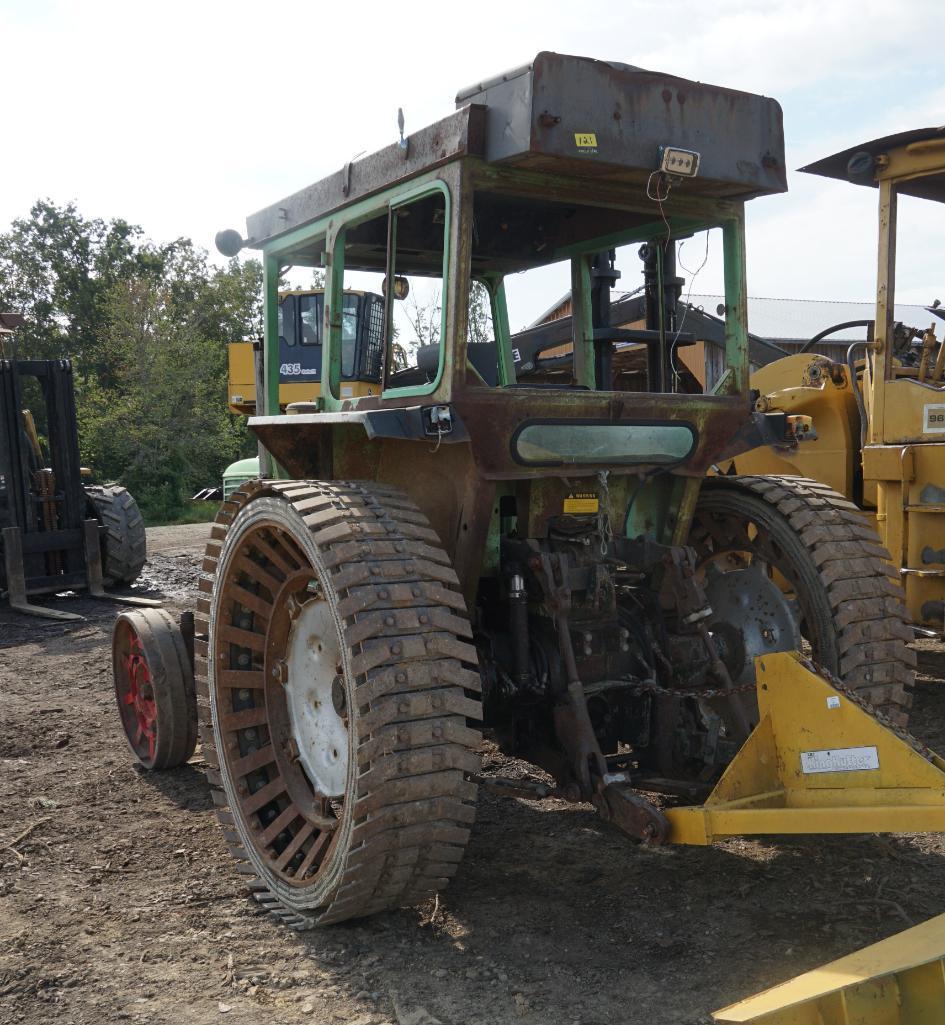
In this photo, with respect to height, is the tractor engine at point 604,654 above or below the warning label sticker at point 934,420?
below

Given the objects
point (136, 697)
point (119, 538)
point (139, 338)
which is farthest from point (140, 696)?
point (139, 338)

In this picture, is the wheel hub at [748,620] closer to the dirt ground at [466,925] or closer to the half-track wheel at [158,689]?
the dirt ground at [466,925]

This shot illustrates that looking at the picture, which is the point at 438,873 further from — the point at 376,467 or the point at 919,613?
the point at 919,613

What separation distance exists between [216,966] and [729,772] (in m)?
1.56

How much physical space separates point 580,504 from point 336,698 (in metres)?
1.06

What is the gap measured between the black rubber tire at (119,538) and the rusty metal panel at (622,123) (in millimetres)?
8434

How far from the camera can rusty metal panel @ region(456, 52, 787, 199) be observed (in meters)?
3.04

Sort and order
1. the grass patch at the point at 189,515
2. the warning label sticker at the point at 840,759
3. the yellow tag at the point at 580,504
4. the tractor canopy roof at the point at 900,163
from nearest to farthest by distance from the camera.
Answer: the warning label sticker at the point at 840,759
the yellow tag at the point at 580,504
the tractor canopy roof at the point at 900,163
the grass patch at the point at 189,515

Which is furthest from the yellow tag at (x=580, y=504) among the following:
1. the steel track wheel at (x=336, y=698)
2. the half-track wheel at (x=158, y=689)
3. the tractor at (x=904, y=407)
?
the tractor at (x=904, y=407)

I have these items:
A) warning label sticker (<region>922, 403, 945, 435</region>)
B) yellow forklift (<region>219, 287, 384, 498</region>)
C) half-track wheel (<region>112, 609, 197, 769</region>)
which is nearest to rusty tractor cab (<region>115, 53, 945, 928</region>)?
yellow forklift (<region>219, 287, 384, 498</region>)

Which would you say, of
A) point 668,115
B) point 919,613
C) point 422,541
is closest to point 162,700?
point 422,541

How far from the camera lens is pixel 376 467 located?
12.9 feet

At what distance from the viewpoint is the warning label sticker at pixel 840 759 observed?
277 cm

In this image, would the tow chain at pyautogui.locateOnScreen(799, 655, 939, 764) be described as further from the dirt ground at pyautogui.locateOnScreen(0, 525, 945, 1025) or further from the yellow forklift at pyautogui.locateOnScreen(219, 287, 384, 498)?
the yellow forklift at pyautogui.locateOnScreen(219, 287, 384, 498)
